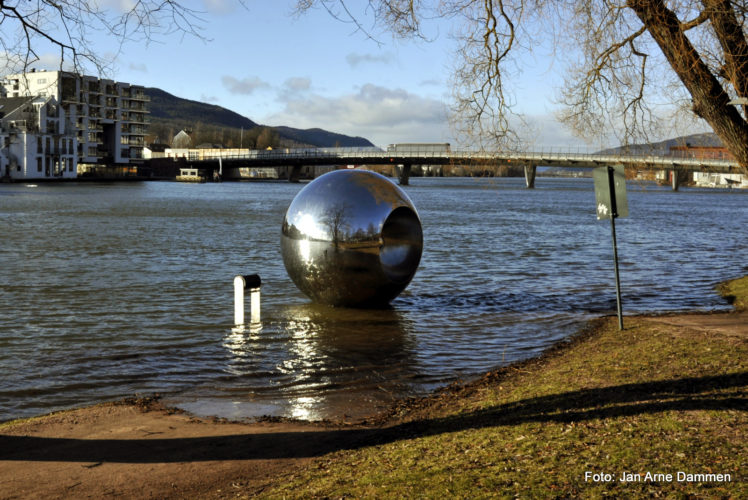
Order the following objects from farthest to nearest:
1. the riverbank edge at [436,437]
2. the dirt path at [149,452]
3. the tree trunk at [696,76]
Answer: the tree trunk at [696,76]
the dirt path at [149,452]
the riverbank edge at [436,437]

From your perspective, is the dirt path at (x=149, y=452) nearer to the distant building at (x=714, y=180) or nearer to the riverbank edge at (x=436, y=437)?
the riverbank edge at (x=436, y=437)

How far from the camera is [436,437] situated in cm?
707

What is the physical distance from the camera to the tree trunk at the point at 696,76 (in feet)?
33.9

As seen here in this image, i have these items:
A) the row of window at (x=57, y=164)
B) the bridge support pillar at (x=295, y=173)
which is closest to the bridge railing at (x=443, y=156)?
the bridge support pillar at (x=295, y=173)

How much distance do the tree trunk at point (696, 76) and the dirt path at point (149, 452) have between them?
6783 millimetres

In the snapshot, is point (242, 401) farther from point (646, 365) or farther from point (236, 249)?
point (236, 249)

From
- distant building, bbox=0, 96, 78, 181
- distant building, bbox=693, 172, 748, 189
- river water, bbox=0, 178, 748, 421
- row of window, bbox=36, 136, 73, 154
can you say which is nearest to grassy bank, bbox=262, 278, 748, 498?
river water, bbox=0, 178, 748, 421

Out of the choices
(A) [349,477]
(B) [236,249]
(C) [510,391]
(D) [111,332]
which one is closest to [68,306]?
(D) [111,332]

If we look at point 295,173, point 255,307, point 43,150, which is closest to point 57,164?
point 43,150

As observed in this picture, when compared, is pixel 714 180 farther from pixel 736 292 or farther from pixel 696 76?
pixel 696 76

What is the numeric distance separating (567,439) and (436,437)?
1.24 m

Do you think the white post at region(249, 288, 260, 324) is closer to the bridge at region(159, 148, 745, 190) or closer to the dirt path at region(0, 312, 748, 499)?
the bridge at region(159, 148, 745, 190)

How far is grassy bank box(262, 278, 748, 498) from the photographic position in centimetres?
543

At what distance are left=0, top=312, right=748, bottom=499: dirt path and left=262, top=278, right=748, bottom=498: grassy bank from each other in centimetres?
46
